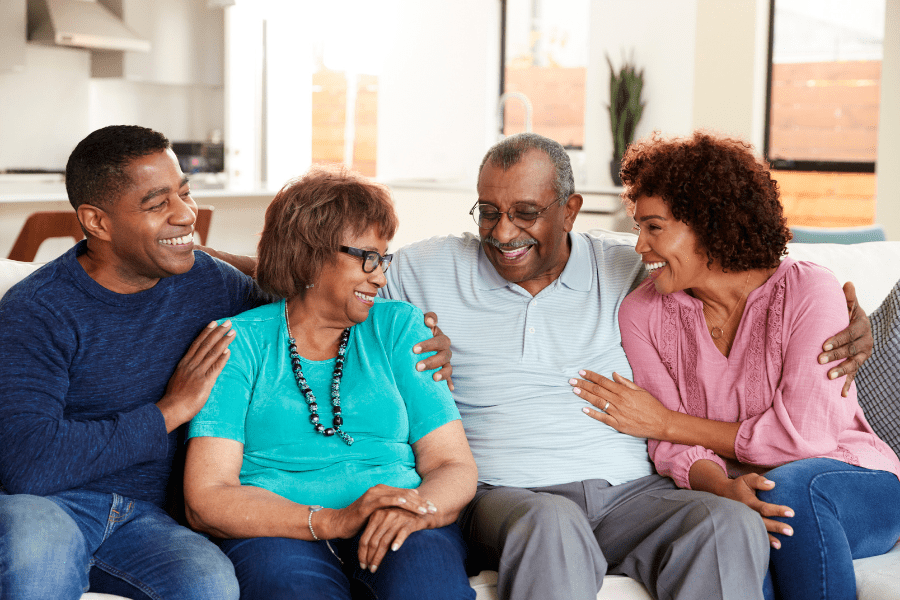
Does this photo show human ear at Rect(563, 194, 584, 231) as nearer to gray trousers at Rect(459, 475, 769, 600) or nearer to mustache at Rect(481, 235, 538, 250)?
mustache at Rect(481, 235, 538, 250)

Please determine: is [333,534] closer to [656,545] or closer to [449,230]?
[656,545]

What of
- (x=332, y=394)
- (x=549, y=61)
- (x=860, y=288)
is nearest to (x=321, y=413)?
(x=332, y=394)

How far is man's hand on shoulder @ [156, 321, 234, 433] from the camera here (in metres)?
1.67

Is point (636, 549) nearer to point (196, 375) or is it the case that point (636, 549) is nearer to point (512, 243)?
point (512, 243)

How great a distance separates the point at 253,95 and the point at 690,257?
6373 mm

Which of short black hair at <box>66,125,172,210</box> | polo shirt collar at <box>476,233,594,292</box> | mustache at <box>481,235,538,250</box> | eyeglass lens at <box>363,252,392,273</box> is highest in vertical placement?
short black hair at <box>66,125,172,210</box>

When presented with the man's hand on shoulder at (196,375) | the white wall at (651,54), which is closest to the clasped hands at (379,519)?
the man's hand on shoulder at (196,375)

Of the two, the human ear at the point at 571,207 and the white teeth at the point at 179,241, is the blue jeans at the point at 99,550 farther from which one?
the human ear at the point at 571,207

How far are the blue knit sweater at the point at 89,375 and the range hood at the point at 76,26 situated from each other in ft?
16.9

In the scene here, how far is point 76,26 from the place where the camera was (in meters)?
6.29

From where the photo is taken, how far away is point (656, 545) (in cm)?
172

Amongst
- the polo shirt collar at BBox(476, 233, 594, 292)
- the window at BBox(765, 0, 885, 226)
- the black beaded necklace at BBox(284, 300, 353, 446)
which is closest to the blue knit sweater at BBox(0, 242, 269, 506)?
the black beaded necklace at BBox(284, 300, 353, 446)

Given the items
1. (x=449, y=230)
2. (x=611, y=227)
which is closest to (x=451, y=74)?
(x=449, y=230)

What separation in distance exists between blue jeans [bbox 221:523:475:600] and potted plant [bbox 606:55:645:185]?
4.45 m
